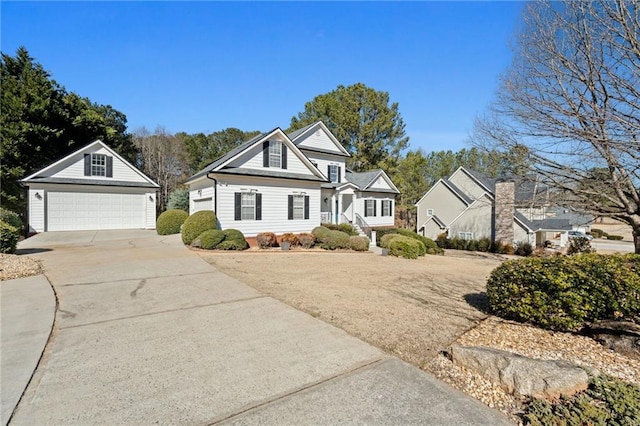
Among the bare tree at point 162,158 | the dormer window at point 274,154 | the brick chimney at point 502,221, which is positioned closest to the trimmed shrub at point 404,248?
the dormer window at point 274,154

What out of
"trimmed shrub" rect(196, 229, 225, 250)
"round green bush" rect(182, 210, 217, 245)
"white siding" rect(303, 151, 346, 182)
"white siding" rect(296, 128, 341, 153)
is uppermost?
"white siding" rect(296, 128, 341, 153)

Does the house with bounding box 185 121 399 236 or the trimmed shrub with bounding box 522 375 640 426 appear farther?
the house with bounding box 185 121 399 236

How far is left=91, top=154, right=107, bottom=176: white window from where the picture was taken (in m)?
20.1

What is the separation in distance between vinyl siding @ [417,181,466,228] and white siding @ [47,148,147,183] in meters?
24.6

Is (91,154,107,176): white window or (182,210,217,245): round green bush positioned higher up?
(91,154,107,176): white window

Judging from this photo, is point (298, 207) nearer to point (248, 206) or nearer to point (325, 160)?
point (248, 206)

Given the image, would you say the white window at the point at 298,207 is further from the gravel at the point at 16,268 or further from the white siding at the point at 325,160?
the gravel at the point at 16,268

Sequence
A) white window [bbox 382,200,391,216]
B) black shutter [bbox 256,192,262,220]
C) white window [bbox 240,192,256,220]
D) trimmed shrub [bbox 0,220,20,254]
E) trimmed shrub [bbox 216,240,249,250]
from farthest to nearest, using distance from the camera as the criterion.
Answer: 1. white window [bbox 382,200,391,216]
2. black shutter [bbox 256,192,262,220]
3. white window [bbox 240,192,256,220]
4. trimmed shrub [bbox 216,240,249,250]
5. trimmed shrub [bbox 0,220,20,254]

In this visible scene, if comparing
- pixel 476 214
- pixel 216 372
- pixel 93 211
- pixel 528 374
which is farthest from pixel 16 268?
pixel 476 214

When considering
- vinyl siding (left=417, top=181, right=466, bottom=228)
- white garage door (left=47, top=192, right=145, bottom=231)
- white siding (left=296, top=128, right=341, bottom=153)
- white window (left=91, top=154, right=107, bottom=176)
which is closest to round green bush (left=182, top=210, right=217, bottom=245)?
white garage door (left=47, top=192, right=145, bottom=231)

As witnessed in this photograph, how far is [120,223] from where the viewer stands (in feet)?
67.6

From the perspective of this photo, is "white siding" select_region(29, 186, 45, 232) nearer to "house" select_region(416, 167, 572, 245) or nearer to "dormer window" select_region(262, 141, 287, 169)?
"dormer window" select_region(262, 141, 287, 169)

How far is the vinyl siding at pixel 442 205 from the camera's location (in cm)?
2812

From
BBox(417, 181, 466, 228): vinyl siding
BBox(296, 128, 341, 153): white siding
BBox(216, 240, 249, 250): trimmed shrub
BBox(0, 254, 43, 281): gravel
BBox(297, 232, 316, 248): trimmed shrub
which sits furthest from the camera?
BBox(417, 181, 466, 228): vinyl siding
